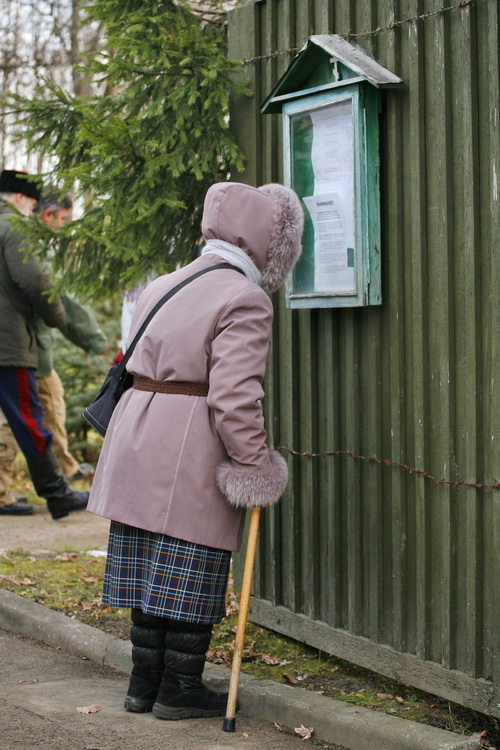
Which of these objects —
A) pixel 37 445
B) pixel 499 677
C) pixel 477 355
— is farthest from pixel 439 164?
pixel 37 445

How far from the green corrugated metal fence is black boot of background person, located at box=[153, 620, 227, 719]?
752 mm

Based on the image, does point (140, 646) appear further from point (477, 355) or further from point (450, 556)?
point (477, 355)

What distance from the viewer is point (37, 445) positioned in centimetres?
776

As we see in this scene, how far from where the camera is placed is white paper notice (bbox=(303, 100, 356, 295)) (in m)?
4.42

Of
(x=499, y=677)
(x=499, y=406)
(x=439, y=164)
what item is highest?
(x=439, y=164)

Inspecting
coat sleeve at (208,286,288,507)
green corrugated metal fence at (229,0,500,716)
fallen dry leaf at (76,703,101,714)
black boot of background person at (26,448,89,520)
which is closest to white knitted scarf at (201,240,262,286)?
coat sleeve at (208,286,288,507)

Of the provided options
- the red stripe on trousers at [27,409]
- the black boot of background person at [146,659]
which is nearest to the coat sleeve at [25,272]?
the red stripe on trousers at [27,409]

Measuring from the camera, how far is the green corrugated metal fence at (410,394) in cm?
385

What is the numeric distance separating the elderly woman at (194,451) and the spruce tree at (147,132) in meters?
1.04

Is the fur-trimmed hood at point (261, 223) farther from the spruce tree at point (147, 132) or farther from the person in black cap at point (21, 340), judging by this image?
the person in black cap at point (21, 340)

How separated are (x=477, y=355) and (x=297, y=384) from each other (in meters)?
1.26

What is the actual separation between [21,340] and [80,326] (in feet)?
3.76

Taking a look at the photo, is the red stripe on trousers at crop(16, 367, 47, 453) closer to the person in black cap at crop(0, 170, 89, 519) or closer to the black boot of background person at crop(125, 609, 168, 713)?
the person in black cap at crop(0, 170, 89, 519)

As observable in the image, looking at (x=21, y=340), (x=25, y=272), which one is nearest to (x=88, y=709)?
(x=21, y=340)
